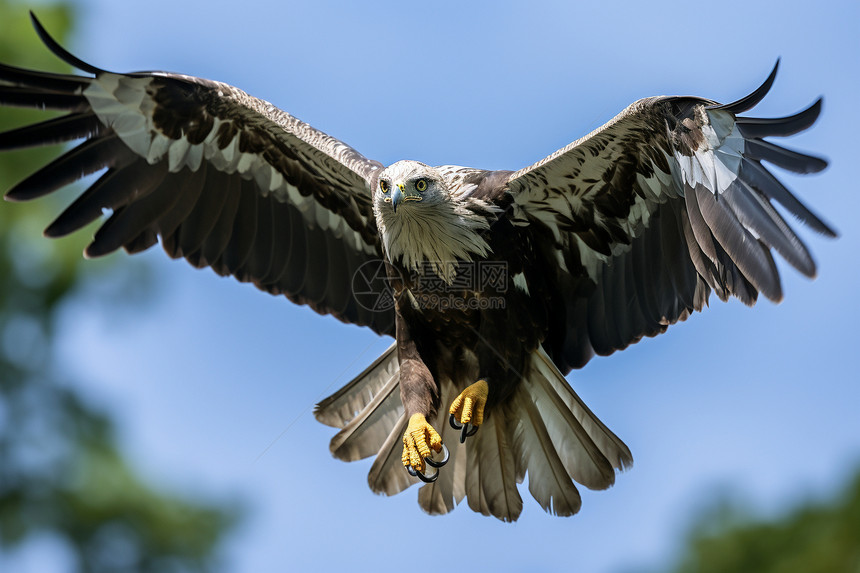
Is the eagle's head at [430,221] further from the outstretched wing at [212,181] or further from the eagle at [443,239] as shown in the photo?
the outstretched wing at [212,181]

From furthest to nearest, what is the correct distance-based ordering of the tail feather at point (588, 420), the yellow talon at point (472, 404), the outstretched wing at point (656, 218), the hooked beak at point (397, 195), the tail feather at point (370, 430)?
the tail feather at point (370, 430), the tail feather at point (588, 420), the yellow talon at point (472, 404), the hooked beak at point (397, 195), the outstretched wing at point (656, 218)

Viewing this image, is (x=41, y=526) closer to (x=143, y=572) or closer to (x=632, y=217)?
(x=143, y=572)

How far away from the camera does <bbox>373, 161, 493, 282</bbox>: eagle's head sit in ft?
17.7

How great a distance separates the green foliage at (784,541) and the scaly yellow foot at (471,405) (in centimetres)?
729

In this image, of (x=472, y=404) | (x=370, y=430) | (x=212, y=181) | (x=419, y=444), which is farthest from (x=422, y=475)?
(x=212, y=181)

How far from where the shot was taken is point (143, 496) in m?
12.2

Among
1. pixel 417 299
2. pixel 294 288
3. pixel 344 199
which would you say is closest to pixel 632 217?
pixel 417 299

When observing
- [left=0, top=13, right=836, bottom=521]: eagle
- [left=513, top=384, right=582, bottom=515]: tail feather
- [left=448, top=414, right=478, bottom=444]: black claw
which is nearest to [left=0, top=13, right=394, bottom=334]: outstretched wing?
[left=0, top=13, right=836, bottom=521]: eagle

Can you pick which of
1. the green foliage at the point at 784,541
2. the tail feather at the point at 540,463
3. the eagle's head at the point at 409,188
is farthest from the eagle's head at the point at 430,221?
the green foliage at the point at 784,541

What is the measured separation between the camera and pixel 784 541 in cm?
1387

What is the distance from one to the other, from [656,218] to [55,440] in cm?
993

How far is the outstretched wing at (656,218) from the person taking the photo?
4664 mm

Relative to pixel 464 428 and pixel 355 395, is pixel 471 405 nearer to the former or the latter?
pixel 464 428

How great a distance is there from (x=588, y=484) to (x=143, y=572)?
318 inches
